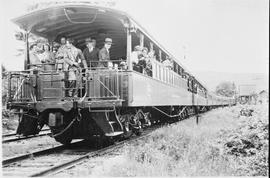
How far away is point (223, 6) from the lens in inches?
235

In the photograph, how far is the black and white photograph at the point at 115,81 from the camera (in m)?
5.61

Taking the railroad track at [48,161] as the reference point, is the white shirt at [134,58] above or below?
Answer: above

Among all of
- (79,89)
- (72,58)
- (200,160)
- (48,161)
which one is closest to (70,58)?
(72,58)

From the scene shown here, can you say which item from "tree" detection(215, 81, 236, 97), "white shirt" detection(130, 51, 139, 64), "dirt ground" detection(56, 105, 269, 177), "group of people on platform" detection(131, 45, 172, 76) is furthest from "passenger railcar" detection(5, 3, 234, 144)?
"tree" detection(215, 81, 236, 97)

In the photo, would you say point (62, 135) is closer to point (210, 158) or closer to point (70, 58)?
point (70, 58)

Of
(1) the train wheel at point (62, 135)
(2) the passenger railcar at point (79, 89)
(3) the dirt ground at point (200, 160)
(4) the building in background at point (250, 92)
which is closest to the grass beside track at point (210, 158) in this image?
(3) the dirt ground at point (200, 160)

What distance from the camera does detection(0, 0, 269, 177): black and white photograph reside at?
5605 mm

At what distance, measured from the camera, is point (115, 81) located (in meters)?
7.58

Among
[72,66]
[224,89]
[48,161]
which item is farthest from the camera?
[224,89]

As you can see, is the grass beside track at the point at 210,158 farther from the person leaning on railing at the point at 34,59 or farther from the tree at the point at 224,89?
the tree at the point at 224,89

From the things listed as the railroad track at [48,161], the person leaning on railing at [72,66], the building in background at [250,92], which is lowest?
the railroad track at [48,161]

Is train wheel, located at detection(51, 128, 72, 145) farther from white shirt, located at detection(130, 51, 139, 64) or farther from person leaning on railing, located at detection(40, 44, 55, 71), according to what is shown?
white shirt, located at detection(130, 51, 139, 64)

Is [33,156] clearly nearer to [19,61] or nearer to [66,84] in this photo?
[66,84]

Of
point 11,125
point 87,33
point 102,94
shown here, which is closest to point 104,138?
point 102,94
